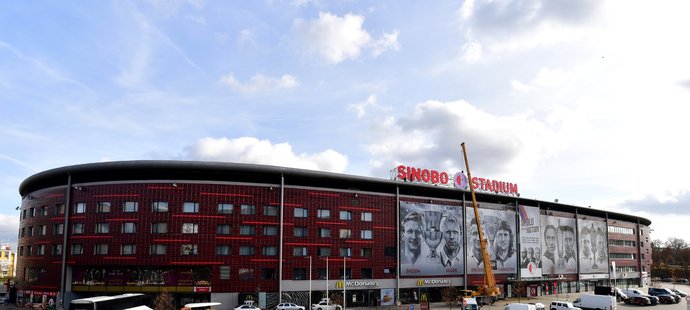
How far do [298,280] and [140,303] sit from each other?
86.0ft

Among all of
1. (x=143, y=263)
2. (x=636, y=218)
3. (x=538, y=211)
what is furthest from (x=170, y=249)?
(x=636, y=218)

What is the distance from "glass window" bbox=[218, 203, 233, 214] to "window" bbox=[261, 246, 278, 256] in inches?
316

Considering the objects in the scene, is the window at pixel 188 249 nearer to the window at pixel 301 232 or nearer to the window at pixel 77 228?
the window at pixel 301 232

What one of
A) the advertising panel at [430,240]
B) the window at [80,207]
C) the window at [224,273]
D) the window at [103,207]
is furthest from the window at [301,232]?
the window at [80,207]

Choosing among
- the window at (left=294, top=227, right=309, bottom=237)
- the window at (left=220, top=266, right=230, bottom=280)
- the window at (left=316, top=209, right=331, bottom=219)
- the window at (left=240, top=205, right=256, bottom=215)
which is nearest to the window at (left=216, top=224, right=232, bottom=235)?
the window at (left=240, top=205, right=256, bottom=215)

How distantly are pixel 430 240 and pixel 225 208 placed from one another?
39.0 m

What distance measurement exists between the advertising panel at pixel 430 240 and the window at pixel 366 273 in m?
6.05

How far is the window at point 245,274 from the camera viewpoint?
86.0 meters

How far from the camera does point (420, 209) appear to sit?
103 metres

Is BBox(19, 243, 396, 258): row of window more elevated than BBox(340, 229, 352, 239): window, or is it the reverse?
BBox(340, 229, 352, 239): window

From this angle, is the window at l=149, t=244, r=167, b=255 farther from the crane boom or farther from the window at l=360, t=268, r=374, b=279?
the crane boom

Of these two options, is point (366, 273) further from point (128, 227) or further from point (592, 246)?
point (592, 246)

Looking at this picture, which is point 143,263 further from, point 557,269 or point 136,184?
point 557,269

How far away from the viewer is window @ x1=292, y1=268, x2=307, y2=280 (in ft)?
293
